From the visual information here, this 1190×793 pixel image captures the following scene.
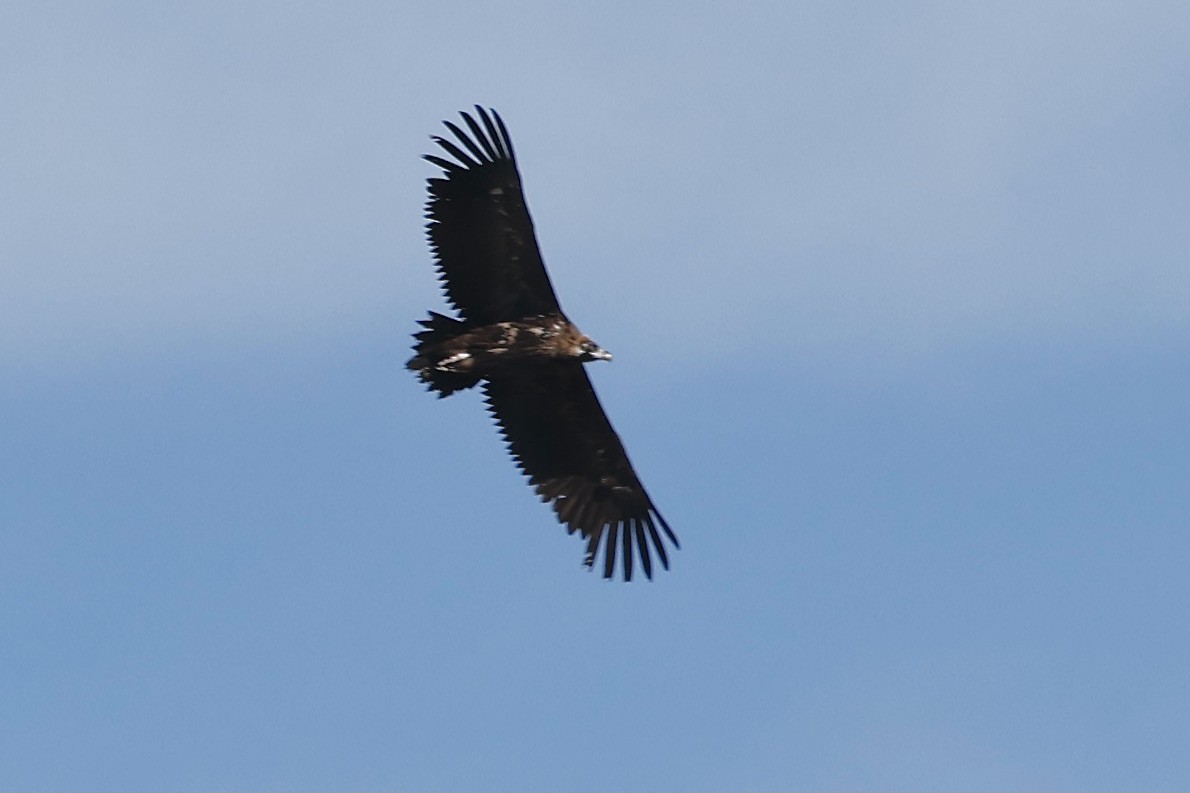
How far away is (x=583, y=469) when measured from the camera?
34156mm

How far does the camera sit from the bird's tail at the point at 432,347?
31672mm

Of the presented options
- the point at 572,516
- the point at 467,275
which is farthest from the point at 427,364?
the point at 572,516

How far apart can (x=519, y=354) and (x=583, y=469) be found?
2.82 m

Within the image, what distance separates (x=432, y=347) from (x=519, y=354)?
122 centimetres

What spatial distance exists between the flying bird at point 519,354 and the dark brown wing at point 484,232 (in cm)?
1

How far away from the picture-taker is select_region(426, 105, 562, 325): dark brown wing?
3122cm

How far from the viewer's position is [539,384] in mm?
33062

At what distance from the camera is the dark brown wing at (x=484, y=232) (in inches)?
1229

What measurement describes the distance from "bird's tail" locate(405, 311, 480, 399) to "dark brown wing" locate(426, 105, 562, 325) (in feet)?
0.86

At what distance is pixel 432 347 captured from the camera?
31703mm

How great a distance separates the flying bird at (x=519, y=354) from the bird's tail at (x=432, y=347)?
1 centimetres

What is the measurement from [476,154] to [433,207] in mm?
916

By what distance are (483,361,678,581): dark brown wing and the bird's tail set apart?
63.2 inches

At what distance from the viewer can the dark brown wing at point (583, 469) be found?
33.5 metres
